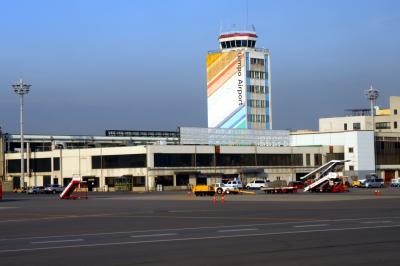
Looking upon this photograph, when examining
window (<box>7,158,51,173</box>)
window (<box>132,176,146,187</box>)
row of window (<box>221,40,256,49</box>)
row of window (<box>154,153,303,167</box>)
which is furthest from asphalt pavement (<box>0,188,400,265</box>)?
row of window (<box>221,40,256,49</box>)

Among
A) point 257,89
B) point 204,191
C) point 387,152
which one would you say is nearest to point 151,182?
point 204,191

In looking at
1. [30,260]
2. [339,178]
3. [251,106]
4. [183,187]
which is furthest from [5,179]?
[30,260]

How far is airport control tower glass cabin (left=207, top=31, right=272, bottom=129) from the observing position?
519 ft

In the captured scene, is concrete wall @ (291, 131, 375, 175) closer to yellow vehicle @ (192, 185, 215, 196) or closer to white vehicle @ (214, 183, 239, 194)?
white vehicle @ (214, 183, 239, 194)


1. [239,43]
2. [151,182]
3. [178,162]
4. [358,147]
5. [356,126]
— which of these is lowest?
[151,182]

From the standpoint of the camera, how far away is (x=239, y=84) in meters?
158

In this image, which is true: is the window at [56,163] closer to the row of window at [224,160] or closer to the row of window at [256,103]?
the row of window at [224,160]

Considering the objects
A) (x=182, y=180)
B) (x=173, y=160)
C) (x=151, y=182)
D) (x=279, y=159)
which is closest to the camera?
(x=151, y=182)

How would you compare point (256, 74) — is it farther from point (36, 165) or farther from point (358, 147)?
point (36, 165)

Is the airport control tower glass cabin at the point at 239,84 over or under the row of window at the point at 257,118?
over

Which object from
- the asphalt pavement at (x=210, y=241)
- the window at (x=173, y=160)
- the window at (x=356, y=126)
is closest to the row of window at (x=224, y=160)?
the window at (x=173, y=160)

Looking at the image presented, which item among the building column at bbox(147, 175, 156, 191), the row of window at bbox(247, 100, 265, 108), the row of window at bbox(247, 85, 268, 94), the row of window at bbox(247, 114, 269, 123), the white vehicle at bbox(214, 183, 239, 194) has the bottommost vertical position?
the white vehicle at bbox(214, 183, 239, 194)

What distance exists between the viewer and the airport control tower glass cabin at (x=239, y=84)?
Result: 158250 mm

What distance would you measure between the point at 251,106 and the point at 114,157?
44.7m
